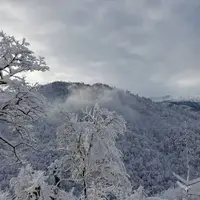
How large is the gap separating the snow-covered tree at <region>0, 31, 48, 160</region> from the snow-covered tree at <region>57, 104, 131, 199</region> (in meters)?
4.58

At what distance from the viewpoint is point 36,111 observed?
26.5ft

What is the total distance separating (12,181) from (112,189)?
3359mm

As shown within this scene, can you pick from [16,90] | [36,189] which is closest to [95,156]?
[36,189]

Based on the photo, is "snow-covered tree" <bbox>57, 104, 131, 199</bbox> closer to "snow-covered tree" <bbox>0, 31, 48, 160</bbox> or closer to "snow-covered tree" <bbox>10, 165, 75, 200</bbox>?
"snow-covered tree" <bbox>10, 165, 75, 200</bbox>

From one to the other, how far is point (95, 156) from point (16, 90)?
5238mm

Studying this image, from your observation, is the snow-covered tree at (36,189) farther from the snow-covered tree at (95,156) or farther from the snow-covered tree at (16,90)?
the snow-covered tree at (16,90)

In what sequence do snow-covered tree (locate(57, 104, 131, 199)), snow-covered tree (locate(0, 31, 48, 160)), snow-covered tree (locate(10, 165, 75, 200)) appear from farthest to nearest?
1. snow-covered tree (locate(57, 104, 131, 199))
2. snow-covered tree (locate(10, 165, 75, 200))
3. snow-covered tree (locate(0, 31, 48, 160))

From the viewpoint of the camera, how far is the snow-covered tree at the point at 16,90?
7.60 m

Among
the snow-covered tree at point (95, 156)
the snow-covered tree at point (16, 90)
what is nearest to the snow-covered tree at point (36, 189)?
the snow-covered tree at point (95, 156)

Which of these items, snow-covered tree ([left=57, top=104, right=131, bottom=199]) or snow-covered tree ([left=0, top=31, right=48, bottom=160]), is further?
snow-covered tree ([left=57, top=104, right=131, bottom=199])

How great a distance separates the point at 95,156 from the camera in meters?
12.4

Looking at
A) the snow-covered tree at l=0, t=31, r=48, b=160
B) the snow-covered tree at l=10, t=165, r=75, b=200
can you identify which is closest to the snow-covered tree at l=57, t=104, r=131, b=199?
the snow-covered tree at l=10, t=165, r=75, b=200

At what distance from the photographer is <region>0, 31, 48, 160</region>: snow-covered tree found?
7.60 metres

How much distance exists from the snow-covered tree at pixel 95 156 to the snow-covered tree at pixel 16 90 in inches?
180
